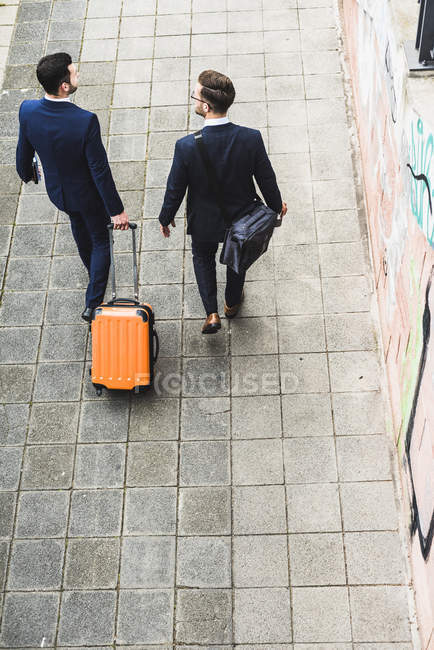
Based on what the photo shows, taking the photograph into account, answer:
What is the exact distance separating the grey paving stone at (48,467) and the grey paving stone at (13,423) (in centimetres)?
13

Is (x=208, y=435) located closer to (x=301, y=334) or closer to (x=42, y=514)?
(x=301, y=334)

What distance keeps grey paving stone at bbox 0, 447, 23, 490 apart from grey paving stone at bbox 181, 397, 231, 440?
1122 mm

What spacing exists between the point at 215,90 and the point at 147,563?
2.89 meters

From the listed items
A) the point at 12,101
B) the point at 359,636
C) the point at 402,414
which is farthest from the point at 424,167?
the point at 12,101

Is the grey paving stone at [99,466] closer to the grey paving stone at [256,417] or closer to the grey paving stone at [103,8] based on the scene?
A: the grey paving stone at [256,417]

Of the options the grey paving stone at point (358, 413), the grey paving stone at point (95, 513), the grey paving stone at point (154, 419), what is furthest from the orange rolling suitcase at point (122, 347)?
the grey paving stone at point (358, 413)

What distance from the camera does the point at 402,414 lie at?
5027 millimetres

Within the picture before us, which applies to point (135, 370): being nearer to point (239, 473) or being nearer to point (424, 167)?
point (239, 473)

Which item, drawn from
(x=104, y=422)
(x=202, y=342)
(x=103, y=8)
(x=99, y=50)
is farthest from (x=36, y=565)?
(x=103, y=8)

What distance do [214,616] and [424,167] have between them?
280cm

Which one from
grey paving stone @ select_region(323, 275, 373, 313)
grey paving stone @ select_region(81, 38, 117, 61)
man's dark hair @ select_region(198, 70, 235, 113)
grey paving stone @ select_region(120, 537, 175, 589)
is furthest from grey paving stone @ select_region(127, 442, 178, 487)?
grey paving stone @ select_region(81, 38, 117, 61)

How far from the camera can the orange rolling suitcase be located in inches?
217

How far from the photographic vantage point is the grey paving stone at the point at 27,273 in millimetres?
6391

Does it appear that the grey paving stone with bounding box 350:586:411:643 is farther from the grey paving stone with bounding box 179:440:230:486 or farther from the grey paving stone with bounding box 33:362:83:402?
the grey paving stone with bounding box 33:362:83:402
